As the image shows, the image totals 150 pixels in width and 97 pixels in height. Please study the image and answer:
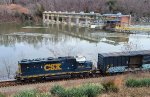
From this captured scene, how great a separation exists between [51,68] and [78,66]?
268 cm

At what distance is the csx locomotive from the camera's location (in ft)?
82.9

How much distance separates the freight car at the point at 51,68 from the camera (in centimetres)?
2511

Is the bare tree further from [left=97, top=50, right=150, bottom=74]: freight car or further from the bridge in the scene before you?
the bridge

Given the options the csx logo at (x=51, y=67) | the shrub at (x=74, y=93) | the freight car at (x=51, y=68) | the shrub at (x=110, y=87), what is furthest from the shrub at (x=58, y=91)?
the csx logo at (x=51, y=67)

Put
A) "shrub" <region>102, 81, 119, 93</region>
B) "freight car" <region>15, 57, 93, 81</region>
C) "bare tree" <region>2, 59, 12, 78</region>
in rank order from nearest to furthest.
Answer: "shrub" <region>102, 81, 119, 93</region>, "freight car" <region>15, 57, 93, 81</region>, "bare tree" <region>2, 59, 12, 78</region>

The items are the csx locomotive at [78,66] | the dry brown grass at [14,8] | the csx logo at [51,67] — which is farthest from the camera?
the dry brown grass at [14,8]

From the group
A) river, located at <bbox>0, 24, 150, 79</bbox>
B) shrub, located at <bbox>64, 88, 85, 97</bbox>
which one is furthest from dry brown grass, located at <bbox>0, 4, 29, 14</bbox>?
shrub, located at <bbox>64, 88, 85, 97</bbox>

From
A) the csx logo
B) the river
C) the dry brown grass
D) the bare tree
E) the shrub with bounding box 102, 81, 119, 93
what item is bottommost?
the bare tree

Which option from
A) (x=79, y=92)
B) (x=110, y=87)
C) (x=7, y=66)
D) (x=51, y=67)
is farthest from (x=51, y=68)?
(x=79, y=92)

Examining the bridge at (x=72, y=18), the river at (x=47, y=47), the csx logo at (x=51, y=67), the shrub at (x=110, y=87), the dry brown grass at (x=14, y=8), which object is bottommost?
the river at (x=47, y=47)

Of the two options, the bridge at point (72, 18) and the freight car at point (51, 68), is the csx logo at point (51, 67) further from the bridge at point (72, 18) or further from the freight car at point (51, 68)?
the bridge at point (72, 18)

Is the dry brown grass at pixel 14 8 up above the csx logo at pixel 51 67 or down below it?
above

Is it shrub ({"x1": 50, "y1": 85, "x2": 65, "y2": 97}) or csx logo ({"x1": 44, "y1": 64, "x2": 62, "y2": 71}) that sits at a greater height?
shrub ({"x1": 50, "y1": 85, "x2": 65, "y2": 97})

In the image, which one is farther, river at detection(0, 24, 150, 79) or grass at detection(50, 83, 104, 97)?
river at detection(0, 24, 150, 79)
